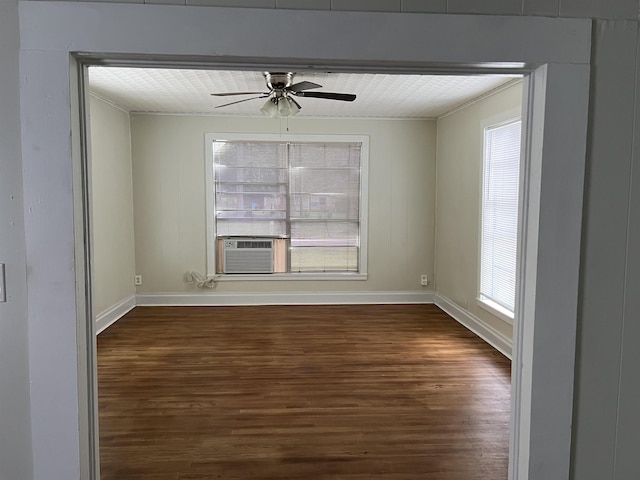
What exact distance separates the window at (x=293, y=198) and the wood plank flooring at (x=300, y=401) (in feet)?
4.20

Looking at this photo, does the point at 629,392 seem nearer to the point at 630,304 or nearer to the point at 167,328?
the point at 630,304

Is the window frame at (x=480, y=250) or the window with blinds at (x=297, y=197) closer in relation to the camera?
the window frame at (x=480, y=250)

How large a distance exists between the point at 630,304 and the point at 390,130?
4864mm

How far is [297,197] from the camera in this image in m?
6.19

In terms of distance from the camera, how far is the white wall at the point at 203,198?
5922 millimetres

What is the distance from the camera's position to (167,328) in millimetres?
5059

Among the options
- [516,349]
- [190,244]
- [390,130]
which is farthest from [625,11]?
[190,244]

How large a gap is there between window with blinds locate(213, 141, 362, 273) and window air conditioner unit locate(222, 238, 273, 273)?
0.10 meters

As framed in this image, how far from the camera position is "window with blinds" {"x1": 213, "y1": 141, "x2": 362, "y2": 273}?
20.0ft

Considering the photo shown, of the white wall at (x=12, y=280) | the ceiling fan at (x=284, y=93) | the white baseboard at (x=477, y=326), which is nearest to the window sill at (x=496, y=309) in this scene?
the white baseboard at (x=477, y=326)

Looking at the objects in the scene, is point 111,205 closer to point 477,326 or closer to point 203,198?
point 203,198

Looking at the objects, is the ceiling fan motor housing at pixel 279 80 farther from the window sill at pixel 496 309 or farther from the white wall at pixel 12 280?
the window sill at pixel 496 309

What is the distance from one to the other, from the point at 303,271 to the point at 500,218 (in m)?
2.84

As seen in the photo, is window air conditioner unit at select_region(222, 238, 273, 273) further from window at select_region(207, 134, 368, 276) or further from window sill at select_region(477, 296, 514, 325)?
window sill at select_region(477, 296, 514, 325)
